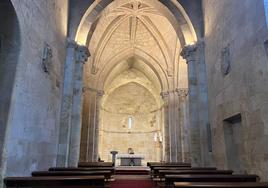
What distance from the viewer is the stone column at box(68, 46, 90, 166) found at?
929 centimetres

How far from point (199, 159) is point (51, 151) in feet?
18.5

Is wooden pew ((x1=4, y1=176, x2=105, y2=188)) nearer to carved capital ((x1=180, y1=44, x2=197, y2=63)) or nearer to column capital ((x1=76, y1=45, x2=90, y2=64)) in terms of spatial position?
column capital ((x1=76, y1=45, x2=90, y2=64))

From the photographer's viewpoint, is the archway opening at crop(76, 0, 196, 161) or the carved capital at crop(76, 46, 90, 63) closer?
the carved capital at crop(76, 46, 90, 63)

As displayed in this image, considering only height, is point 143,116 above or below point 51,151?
above

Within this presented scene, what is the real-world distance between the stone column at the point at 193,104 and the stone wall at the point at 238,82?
998 mm

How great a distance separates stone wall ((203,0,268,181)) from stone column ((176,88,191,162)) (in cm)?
723

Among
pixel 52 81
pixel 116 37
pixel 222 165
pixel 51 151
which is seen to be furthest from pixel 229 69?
pixel 116 37

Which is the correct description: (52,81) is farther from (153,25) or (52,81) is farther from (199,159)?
(153,25)

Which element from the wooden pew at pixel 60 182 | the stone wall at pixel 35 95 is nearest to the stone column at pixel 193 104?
the stone wall at pixel 35 95

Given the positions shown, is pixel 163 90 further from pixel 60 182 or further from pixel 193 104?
pixel 60 182

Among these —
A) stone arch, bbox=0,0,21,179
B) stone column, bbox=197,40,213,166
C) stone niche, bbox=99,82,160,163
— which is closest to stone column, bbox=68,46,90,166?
stone arch, bbox=0,0,21,179

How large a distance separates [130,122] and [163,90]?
8580mm

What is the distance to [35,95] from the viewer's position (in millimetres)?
6406

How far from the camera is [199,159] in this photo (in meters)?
9.45
